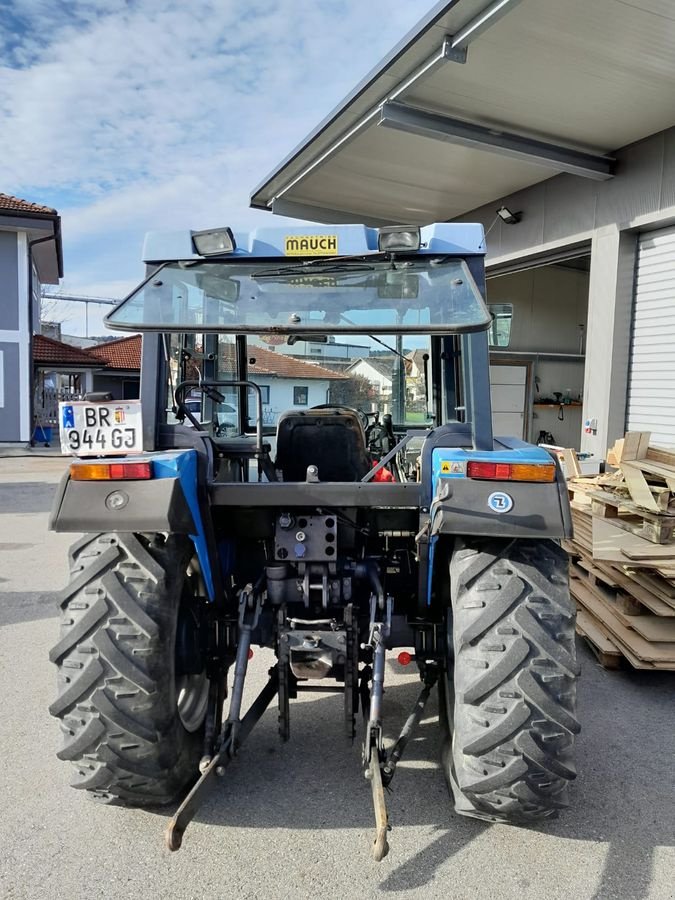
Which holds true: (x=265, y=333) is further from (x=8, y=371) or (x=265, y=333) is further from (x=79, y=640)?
(x=8, y=371)

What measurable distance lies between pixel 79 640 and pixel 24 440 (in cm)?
2050

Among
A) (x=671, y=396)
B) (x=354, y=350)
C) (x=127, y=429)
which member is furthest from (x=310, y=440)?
(x=671, y=396)

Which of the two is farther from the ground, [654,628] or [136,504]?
[136,504]

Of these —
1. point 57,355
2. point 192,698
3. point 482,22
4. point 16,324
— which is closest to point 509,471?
point 192,698

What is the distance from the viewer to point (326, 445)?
347cm

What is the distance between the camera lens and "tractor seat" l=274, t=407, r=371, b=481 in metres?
3.46

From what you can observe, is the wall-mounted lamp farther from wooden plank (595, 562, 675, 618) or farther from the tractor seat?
the tractor seat

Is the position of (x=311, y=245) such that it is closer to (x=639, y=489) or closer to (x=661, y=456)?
(x=639, y=489)

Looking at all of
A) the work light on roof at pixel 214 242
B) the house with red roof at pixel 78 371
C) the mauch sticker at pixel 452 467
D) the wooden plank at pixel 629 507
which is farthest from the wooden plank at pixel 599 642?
the house with red roof at pixel 78 371

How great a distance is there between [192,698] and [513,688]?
4.80 feet

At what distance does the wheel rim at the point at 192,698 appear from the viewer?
3.00 meters

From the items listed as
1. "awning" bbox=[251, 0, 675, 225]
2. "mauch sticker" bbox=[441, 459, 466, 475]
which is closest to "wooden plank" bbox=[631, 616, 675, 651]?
"mauch sticker" bbox=[441, 459, 466, 475]

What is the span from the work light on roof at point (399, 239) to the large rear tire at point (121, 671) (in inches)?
59.9

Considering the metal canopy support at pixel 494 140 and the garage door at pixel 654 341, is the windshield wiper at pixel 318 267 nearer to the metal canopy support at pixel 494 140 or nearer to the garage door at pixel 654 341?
the metal canopy support at pixel 494 140
